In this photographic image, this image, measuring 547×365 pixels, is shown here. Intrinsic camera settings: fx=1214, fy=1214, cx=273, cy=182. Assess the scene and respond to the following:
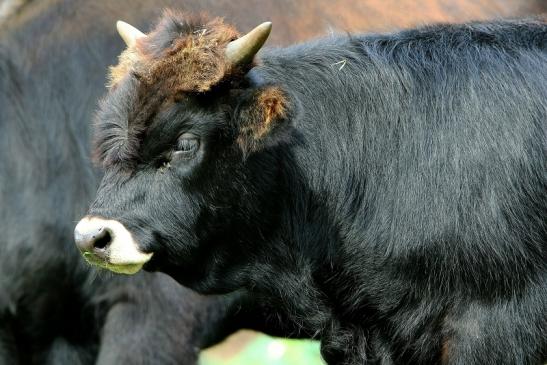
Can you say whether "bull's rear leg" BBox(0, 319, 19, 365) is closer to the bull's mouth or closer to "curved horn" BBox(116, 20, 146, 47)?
the bull's mouth

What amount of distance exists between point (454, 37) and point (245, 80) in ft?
3.42

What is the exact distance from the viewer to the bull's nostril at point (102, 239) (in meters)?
4.71

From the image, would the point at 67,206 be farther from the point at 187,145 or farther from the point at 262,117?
the point at 262,117

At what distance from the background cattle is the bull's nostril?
1.44 meters

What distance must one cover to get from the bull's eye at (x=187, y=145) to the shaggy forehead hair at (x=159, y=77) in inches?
5.9

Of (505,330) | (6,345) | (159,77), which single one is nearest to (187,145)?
(159,77)

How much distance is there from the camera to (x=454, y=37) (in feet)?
17.5

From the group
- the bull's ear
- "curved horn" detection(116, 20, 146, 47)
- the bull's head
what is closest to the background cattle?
"curved horn" detection(116, 20, 146, 47)

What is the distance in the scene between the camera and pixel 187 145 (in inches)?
190

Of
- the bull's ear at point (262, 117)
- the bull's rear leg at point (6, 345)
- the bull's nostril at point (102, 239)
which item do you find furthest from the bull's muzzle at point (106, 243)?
the bull's rear leg at point (6, 345)

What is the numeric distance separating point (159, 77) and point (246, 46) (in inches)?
15.0

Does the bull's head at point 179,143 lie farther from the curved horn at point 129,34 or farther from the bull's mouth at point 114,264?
the curved horn at point 129,34

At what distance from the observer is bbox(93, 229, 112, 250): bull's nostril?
4715mm

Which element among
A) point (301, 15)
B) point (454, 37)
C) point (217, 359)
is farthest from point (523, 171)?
point (217, 359)
